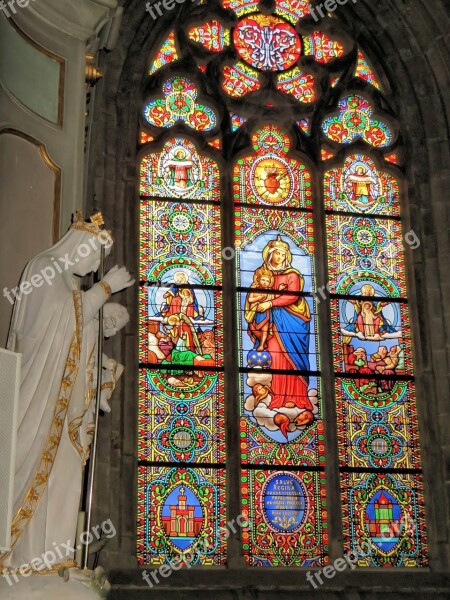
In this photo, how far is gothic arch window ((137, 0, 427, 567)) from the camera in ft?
29.2

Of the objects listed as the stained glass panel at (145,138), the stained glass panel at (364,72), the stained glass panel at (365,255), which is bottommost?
→ the stained glass panel at (365,255)

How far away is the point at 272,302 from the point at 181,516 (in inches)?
71.5

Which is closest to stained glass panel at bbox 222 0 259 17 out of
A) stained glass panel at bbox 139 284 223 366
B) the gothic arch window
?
the gothic arch window

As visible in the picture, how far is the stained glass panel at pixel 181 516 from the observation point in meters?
8.62

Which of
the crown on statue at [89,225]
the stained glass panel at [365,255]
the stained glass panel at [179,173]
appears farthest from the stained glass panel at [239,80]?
the crown on statue at [89,225]

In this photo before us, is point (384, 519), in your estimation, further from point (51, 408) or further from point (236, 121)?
point (51, 408)

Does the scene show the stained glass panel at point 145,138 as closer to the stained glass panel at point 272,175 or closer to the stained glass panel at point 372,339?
the stained glass panel at point 272,175

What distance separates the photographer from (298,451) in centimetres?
912

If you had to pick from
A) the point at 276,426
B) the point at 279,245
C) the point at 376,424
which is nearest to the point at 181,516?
the point at 276,426

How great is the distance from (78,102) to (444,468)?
13.9 ft

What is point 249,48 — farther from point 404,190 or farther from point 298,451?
point 298,451

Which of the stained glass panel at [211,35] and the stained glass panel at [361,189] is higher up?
the stained glass panel at [211,35]

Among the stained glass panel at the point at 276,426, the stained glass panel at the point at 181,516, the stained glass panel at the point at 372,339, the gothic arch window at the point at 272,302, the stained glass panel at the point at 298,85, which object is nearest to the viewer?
the stained glass panel at the point at 181,516

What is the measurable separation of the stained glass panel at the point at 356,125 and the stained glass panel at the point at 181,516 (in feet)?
10.2
